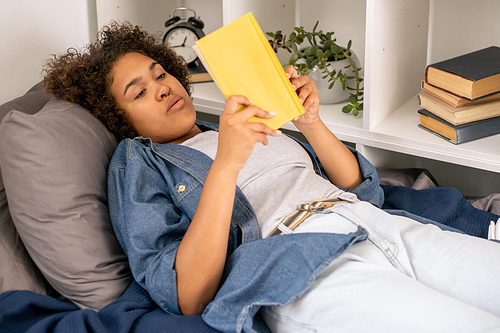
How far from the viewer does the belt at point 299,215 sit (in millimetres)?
902

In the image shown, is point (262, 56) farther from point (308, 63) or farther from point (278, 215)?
point (308, 63)

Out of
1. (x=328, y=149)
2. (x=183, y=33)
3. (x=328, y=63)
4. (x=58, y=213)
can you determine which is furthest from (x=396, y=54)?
(x=58, y=213)

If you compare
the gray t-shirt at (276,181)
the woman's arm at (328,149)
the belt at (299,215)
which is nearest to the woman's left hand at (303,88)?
the woman's arm at (328,149)

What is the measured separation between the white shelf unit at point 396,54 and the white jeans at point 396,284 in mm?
382

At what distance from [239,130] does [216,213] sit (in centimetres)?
16

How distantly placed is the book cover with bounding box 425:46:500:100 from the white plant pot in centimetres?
32

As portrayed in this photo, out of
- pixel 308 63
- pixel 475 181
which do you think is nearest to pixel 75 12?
pixel 308 63

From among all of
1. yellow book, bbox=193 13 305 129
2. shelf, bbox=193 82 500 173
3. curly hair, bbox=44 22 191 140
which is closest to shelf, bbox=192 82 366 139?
shelf, bbox=193 82 500 173

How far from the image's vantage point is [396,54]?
1.35 metres

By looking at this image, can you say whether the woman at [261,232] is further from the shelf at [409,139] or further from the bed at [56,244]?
the shelf at [409,139]

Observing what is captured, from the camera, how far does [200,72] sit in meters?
1.86

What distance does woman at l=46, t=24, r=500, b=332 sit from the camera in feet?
2.40

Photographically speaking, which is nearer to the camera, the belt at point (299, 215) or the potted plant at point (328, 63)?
the belt at point (299, 215)

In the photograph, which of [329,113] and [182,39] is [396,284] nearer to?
[329,113]
